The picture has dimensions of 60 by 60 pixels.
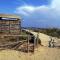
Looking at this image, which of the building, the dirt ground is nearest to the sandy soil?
the dirt ground

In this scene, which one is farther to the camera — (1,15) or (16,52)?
(1,15)

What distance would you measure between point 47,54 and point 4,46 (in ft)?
11.4

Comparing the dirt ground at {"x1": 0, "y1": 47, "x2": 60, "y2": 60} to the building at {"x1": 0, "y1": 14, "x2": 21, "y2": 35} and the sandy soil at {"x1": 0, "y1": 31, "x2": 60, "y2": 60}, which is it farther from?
the building at {"x1": 0, "y1": 14, "x2": 21, "y2": 35}

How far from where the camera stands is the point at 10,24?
86.0 feet

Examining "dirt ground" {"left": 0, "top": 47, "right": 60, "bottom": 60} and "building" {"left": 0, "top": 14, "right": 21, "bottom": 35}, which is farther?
"building" {"left": 0, "top": 14, "right": 21, "bottom": 35}

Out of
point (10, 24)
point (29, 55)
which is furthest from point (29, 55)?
point (10, 24)

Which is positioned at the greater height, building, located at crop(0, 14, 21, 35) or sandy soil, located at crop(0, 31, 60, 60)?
building, located at crop(0, 14, 21, 35)

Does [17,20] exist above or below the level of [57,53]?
above

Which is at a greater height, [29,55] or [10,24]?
[10,24]

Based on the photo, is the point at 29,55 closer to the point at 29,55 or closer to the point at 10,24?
the point at 29,55

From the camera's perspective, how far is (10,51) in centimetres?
1952

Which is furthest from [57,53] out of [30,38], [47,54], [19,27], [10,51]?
[19,27]

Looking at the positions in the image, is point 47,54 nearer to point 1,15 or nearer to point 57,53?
point 57,53

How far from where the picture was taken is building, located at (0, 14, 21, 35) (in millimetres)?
25734
